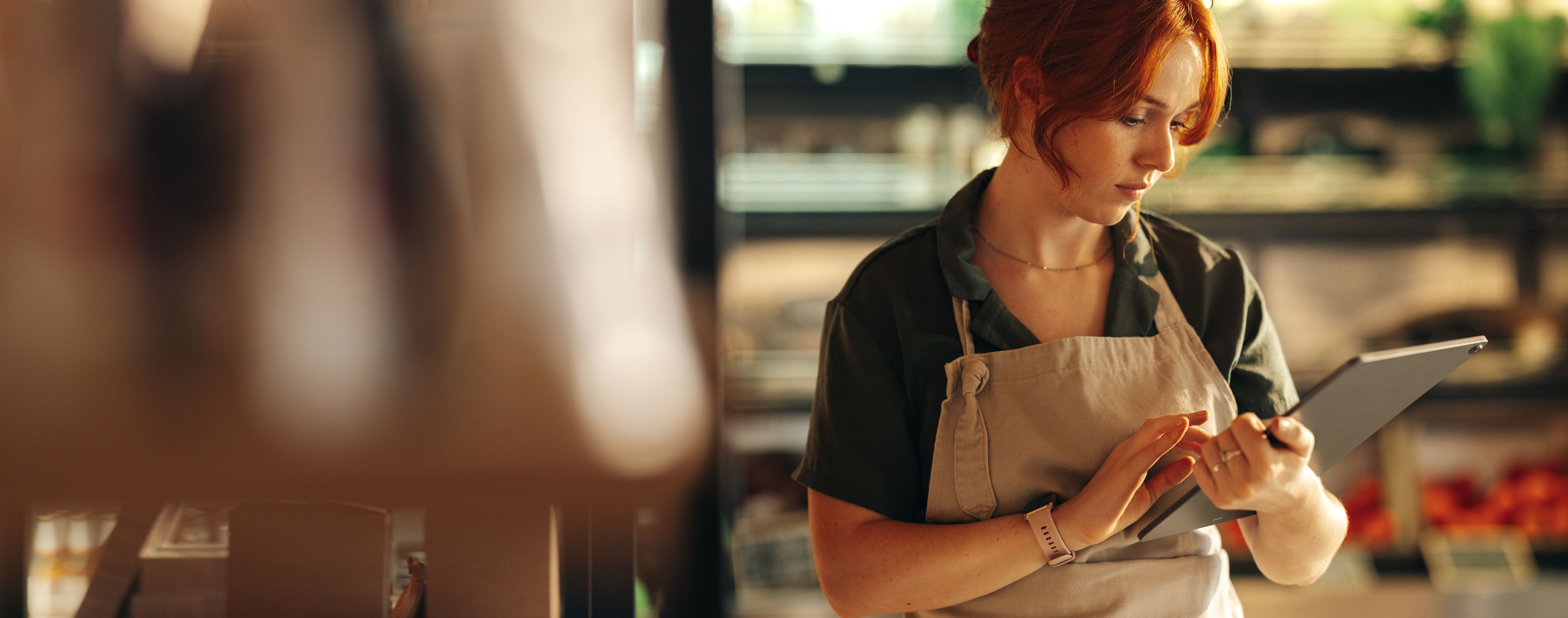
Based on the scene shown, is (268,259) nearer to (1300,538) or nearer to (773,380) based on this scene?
(1300,538)

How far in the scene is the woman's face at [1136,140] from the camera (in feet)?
2.71

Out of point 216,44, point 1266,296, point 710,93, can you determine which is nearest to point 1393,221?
point 1266,296

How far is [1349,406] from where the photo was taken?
29.2 inches

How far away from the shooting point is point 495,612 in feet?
2.19

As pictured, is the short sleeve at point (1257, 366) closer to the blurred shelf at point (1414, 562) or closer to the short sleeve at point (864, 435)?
the short sleeve at point (864, 435)

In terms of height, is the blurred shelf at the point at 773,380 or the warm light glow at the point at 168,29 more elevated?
the warm light glow at the point at 168,29

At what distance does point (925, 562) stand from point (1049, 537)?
0.12m

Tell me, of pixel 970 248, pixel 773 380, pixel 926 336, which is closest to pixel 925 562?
pixel 926 336

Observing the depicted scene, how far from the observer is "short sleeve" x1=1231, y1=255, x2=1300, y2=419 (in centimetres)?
98

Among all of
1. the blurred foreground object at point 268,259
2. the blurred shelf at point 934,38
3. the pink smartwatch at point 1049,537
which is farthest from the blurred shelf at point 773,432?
the blurred foreground object at point 268,259

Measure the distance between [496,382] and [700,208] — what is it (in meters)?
0.26

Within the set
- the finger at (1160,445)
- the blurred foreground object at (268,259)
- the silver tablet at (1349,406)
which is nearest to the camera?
the blurred foreground object at (268,259)

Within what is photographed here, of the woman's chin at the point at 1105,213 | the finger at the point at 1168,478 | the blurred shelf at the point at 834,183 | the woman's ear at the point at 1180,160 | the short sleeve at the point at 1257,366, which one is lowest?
the finger at the point at 1168,478

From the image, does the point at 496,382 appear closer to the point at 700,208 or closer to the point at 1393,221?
the point at 700,208
